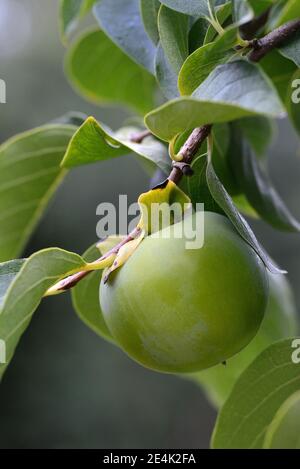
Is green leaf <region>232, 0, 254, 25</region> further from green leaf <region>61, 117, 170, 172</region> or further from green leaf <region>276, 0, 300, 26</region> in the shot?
green leaf <region>61, 117, 170, 172</region>

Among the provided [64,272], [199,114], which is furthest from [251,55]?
[64,272]

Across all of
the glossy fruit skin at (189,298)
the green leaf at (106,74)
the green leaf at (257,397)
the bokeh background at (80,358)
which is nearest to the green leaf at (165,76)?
the glossy fruit skin at (189,298)

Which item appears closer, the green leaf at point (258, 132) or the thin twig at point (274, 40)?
the thin twig at point (274, 40)

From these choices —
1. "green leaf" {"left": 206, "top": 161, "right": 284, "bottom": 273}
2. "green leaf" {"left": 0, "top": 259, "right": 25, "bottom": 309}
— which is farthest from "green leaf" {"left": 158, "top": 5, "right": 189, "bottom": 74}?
"green leaf" {"left": 0, "top": 259, "right": 25, "bottom": 309}

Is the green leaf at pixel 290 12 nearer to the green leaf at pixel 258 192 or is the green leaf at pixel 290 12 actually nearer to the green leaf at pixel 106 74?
the green leaf at pixel 258 192
